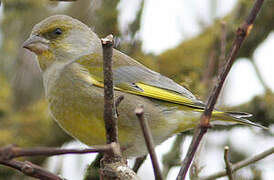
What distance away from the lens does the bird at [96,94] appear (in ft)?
11.2

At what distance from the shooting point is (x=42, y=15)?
6.16 metres

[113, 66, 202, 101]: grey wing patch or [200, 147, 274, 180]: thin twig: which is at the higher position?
[113, 66, 202, 101]: grey wing patch

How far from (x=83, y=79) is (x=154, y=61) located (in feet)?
6.67

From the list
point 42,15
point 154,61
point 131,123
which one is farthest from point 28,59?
point 131,123

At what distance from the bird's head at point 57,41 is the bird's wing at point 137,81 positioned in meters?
0.16

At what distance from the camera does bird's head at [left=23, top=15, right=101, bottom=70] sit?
3.88m

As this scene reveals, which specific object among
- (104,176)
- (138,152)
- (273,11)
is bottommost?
(104,176)

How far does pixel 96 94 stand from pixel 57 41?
2.49 ft

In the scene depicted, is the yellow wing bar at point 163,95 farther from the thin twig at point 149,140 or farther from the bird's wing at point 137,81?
the thin twig at point 149,140

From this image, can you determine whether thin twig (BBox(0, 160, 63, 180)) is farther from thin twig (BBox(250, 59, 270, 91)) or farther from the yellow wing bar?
thin twig (BBox(250, 59, 270, 91))

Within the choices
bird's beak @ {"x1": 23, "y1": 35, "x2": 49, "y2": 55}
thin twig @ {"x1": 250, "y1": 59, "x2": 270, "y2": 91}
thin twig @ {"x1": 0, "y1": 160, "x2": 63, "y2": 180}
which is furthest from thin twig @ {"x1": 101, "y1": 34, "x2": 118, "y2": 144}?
thin twig @ {"x1": 250, "y1": 59, "x2": 270, "y2": 91}

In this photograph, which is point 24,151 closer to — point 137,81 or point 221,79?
point 221,79

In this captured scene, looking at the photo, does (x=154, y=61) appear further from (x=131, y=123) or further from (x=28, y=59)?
(x=131, y=123)

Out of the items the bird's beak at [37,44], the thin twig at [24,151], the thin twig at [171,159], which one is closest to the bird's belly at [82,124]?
the bird's beak at [37,44]
